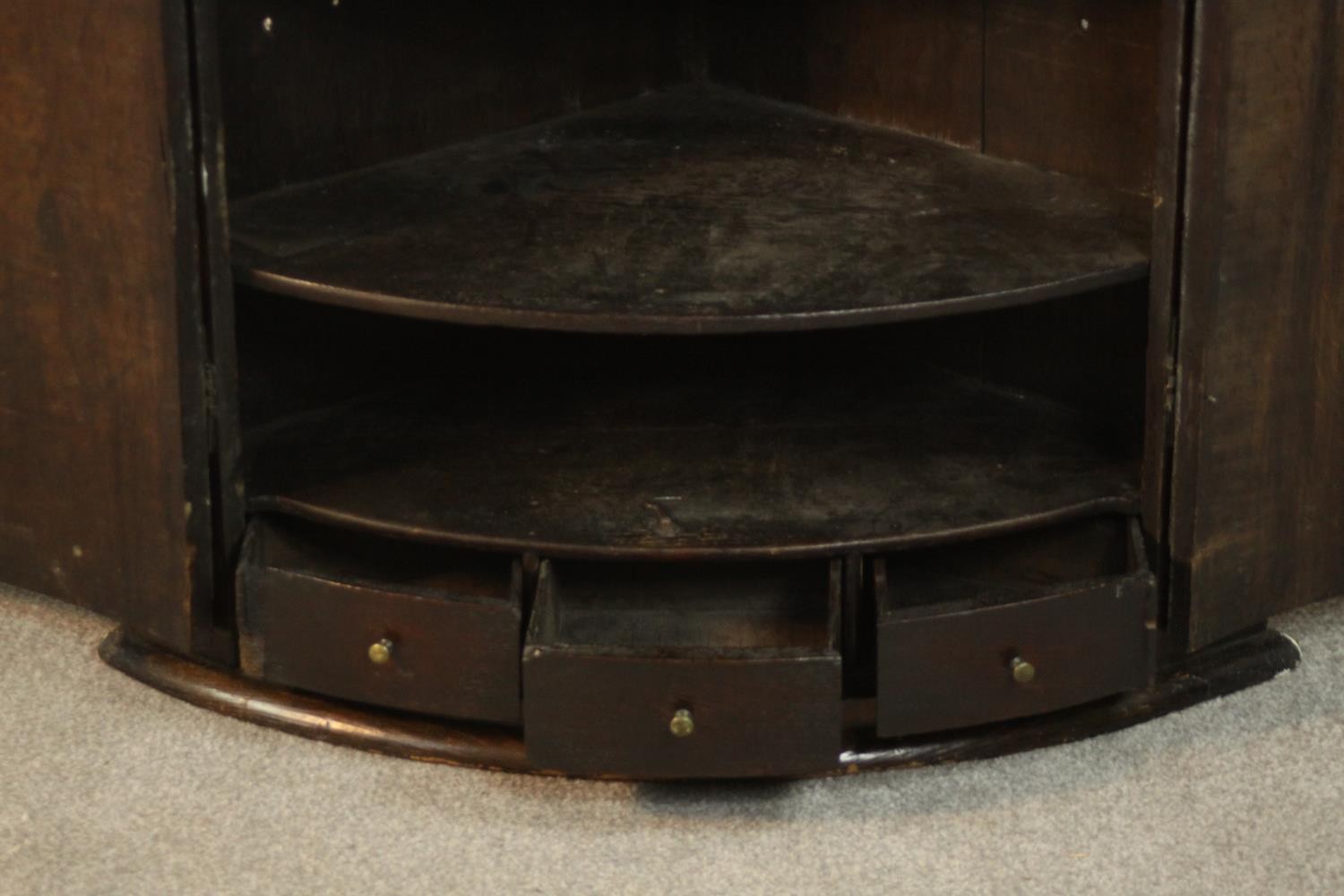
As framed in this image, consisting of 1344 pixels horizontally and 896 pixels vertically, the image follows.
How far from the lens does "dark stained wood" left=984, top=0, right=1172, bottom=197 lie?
160 cm

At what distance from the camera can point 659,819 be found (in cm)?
146

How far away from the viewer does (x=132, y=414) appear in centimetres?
150

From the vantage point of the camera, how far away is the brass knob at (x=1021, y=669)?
4.78ft

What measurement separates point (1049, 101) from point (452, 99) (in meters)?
0.50

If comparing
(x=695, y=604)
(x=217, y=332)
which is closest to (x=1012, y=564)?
→ (x=695, y=604)

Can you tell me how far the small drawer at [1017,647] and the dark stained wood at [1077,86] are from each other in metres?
0.30

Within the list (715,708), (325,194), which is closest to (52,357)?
(325,194)

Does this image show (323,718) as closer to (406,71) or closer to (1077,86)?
(406,71)

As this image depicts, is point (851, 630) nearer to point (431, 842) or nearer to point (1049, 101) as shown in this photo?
point (431, 842)

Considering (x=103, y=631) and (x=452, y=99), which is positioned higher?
(x=452, y=99)

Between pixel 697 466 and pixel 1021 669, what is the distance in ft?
0.98

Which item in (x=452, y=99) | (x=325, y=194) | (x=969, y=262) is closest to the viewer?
(x=969, y=262)

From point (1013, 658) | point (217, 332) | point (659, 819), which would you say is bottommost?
point (659, 819)

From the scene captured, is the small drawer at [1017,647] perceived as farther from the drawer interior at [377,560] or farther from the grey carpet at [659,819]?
the drawer interior at [377,560]
